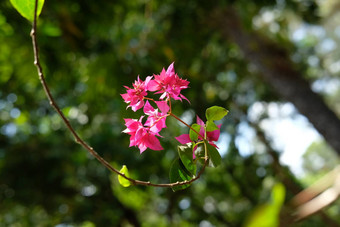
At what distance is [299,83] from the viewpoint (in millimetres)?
2801

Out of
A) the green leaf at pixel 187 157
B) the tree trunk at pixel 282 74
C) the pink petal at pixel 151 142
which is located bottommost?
the green leaf at pixel 187 157

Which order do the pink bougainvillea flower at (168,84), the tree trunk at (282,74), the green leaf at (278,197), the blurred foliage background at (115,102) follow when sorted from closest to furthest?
the green leaf at (278,197) → the pink bougainvillea flower at (168,84) → the blurred foliage background at (115,102) → the tree trunk at (282,74)

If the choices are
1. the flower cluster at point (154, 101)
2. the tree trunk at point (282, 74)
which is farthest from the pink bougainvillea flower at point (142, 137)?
the tree trunk at point (282, 74)

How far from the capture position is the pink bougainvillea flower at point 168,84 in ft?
1.84

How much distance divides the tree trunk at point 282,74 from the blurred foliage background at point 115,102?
0.12m

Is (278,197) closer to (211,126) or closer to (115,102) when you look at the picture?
(211,126)

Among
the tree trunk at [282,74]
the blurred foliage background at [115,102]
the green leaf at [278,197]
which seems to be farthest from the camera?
the tree trunk at [282,74]

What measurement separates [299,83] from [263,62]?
360mm

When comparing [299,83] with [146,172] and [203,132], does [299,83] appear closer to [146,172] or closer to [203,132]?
[146,172]

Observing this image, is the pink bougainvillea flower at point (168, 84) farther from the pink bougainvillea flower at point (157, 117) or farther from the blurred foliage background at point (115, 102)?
the blurred foliage background at point (115, 102)

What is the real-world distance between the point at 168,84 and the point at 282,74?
2.50 metres

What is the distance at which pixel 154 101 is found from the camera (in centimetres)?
57

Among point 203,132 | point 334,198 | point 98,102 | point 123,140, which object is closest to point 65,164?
point 123,140

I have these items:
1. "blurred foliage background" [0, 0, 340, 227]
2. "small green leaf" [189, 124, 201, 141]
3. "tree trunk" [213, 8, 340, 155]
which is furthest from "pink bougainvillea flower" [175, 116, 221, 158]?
"tree trunk" [213, 8, 340, 155]
